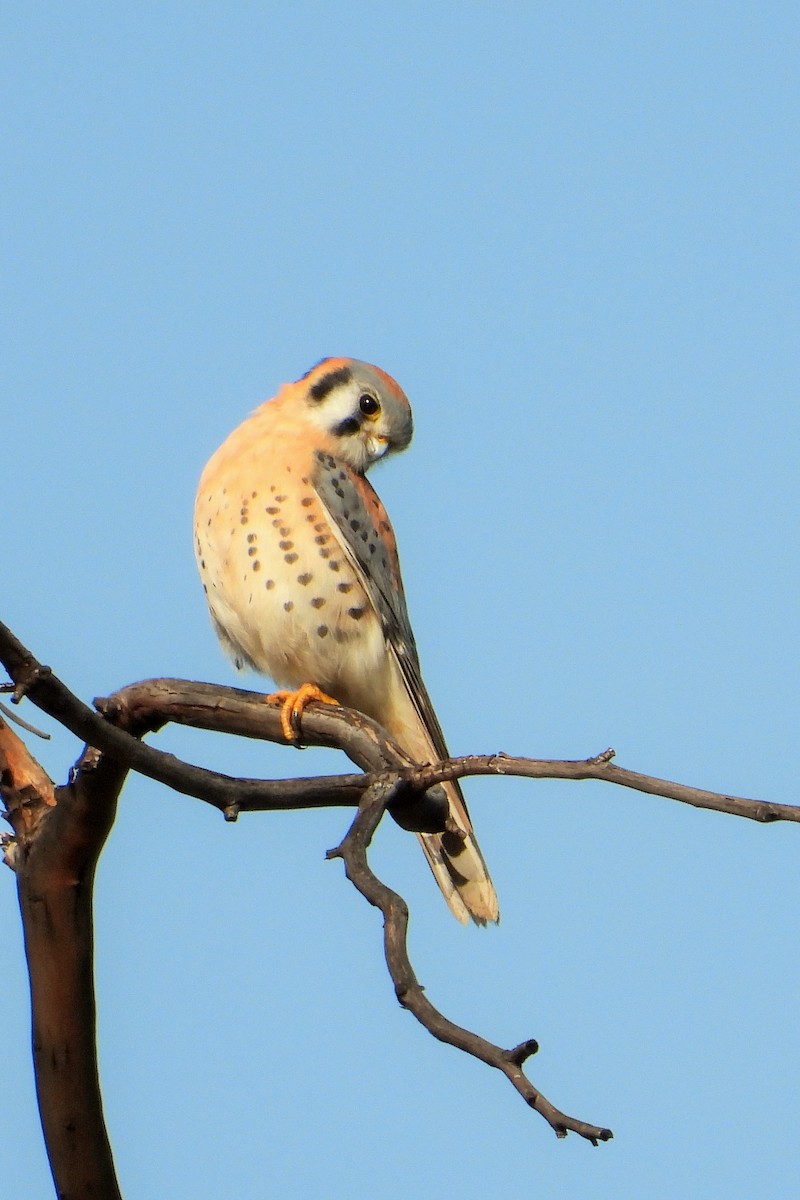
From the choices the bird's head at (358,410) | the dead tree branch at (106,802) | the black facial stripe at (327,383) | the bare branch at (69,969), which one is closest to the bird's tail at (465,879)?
the dead tree branch at (106,802)

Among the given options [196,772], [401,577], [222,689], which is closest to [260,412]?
[401,577]

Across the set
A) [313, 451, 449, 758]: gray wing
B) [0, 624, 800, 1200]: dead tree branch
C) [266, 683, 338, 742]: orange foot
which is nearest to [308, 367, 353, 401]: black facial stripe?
[313, 451, 449, 758]: gray wing

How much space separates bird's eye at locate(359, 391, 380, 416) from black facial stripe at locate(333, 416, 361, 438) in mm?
56

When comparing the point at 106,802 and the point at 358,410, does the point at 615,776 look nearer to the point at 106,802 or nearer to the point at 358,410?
the point at 106,802

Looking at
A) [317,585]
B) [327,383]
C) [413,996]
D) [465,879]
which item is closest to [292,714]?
[465,879]

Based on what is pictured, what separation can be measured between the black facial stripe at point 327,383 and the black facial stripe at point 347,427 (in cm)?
15

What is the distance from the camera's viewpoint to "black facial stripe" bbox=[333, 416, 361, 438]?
18.3ft

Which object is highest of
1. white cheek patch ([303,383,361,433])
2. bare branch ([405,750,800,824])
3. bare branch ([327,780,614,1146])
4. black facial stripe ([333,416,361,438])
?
white cheek patch ([303,383,361,433])

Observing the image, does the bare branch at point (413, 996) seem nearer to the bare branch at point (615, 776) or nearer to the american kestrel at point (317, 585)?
the bare branch at point (615, 776)

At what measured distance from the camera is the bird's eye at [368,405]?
18.5ft

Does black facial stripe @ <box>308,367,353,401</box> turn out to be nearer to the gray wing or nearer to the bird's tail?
the gray wing

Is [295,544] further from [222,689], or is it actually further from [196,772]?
[196,772]

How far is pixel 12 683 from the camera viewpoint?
2885 millimetres

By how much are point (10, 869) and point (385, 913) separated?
1541 millimetres
